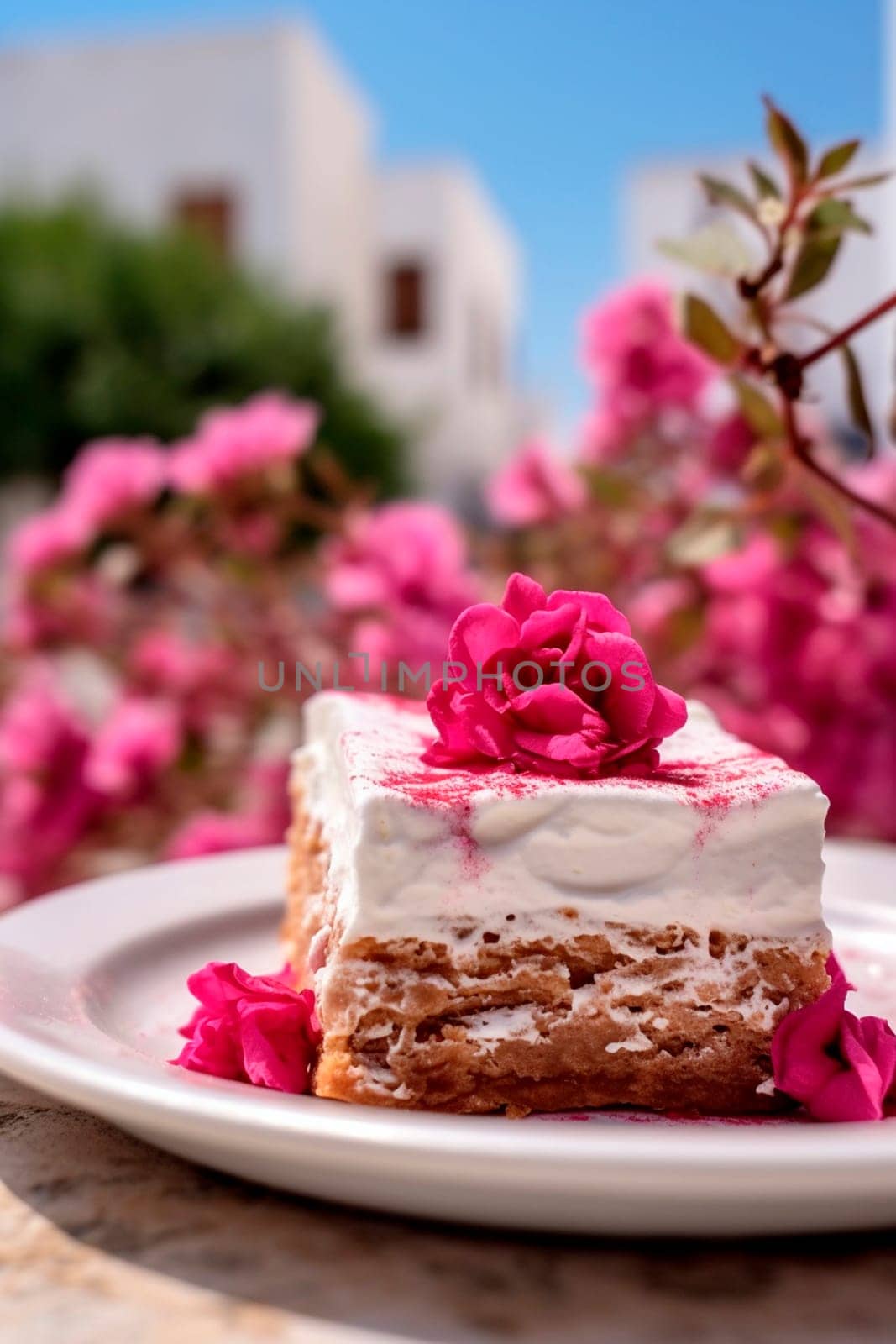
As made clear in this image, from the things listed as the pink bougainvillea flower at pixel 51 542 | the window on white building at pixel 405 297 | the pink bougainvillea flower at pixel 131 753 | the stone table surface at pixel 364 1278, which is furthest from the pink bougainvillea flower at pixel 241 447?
the window on white building at pixel 405 297

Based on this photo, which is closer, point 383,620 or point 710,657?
point 383,620

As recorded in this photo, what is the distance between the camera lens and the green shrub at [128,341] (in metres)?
8.16

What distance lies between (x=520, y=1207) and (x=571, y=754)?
276 millimetres

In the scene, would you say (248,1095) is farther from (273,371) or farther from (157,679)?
(273,371)

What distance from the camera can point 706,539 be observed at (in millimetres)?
1198

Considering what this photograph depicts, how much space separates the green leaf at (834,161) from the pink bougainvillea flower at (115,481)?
1.02 m

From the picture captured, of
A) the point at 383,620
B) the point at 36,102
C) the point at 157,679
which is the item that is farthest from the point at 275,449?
the point at 36,102

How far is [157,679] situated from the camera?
187cm

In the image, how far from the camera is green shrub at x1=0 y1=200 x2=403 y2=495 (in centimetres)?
816

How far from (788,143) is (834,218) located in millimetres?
61

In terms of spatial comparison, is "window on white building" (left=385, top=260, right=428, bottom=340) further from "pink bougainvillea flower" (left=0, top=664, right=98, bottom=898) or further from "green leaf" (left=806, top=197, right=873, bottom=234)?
"green leaf" (left=806, top=197, right=873, bottom=234)

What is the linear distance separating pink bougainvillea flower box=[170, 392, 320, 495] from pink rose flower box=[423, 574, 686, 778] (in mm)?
946

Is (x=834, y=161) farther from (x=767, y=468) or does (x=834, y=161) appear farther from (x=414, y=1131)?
(x=414, y=1131)

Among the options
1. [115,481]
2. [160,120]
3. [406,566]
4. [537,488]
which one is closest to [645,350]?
[537,488]
